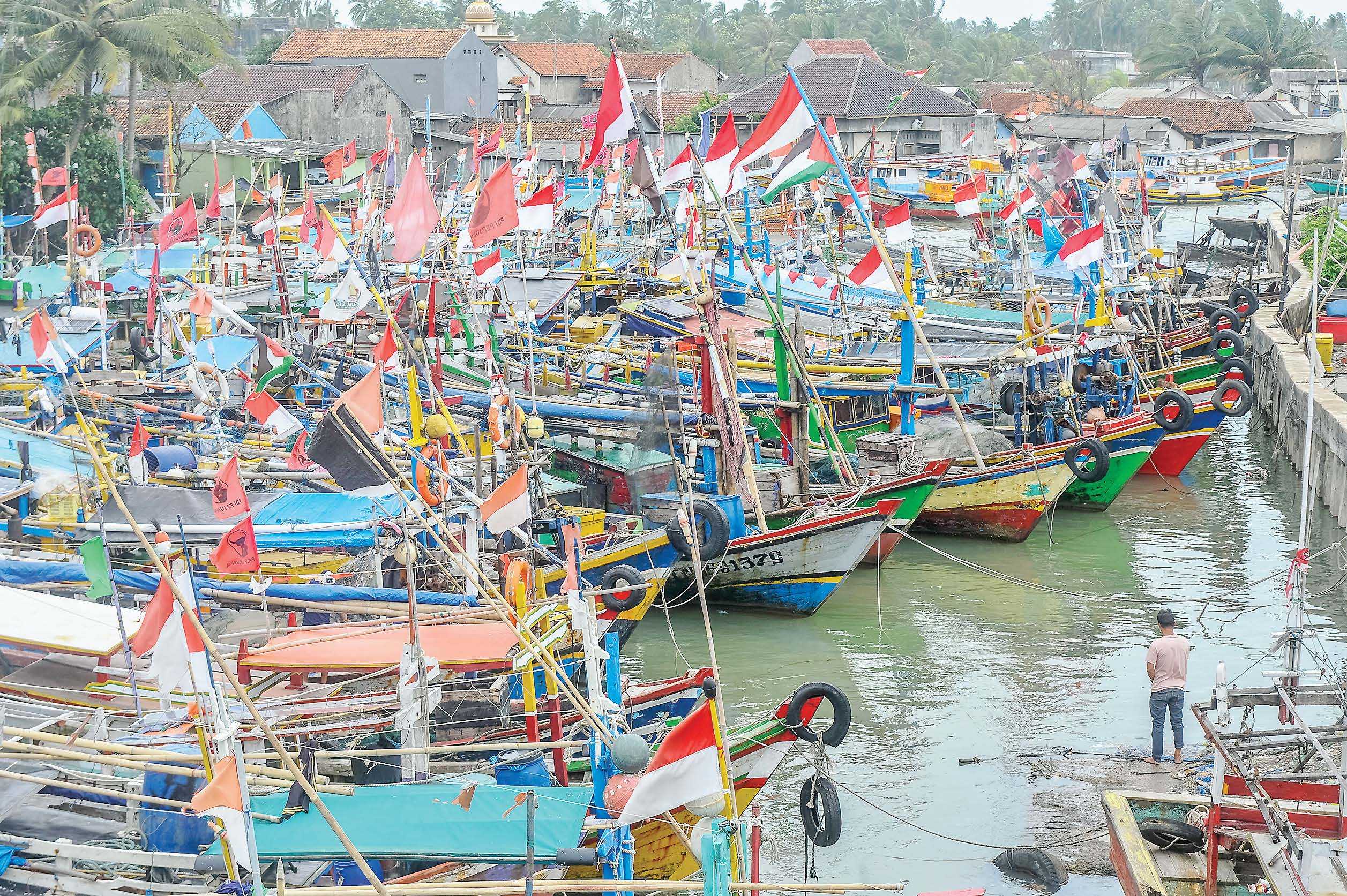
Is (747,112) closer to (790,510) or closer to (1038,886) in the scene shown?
(790,510)

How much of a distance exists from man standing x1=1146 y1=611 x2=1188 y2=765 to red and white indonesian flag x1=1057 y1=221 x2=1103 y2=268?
915 cm

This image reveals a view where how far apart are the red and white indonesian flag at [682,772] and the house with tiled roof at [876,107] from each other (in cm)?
5215

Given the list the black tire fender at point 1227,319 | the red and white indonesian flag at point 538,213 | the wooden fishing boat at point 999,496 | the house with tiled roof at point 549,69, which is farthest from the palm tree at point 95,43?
the house with tiled roof at point 549,69

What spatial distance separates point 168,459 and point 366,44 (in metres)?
52.7

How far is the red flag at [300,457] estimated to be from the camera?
16281mm

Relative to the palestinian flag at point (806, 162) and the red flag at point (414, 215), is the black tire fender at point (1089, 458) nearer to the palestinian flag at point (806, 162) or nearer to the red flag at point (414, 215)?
the palestinian flag at point (806, 162)

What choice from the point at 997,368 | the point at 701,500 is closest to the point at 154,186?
the point at 997,368

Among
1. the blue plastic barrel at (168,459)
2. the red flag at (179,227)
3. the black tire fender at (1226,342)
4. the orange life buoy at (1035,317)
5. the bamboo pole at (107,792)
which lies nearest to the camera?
the bamboo pole at (107,792)

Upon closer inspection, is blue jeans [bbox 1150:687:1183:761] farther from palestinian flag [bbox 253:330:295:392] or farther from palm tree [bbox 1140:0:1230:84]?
palm tree [bbox 1140:0:1230:84]

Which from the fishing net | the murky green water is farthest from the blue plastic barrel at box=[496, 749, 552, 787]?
the fishing net

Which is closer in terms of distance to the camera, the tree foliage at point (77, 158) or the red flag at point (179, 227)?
the red flag at point (179, 227)

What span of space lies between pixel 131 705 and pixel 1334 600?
1350 centimetres

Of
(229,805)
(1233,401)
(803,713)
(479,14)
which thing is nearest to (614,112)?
(803,713)

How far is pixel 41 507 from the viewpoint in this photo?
1590 cm
